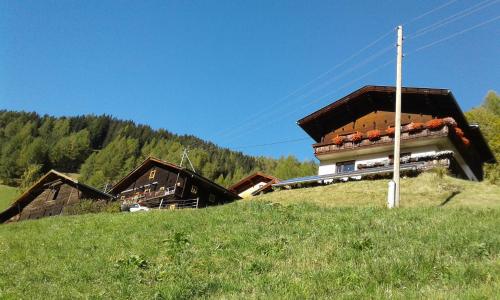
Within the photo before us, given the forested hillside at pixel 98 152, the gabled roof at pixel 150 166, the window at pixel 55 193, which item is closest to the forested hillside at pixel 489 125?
the gabled roof at pixel 150 166

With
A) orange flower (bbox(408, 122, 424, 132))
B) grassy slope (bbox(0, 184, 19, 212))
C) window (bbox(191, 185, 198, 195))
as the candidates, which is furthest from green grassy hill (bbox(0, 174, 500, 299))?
grassy slope (bbox(0, 184, 19, 212))

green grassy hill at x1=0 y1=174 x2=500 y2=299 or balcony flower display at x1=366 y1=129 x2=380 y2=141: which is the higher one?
balcony flower display at x1=366 y1=129 x2=380 y2=141

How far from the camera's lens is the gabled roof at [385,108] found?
38688 millimetres

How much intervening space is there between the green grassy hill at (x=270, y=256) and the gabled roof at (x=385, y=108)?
23314mm

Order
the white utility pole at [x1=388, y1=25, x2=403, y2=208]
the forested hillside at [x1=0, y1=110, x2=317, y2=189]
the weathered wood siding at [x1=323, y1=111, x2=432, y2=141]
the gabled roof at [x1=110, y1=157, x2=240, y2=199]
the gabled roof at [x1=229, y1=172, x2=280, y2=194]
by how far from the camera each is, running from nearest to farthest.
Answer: the white utility pole at [x1=388, y1=25, x2=403, y2=208]
the weathered wood siding at [x1=323, y1=111, x2=432, y2=141]
the gabled roof at [x1=110, y1=157, x2=240, y2=199]
the gabled roof at [x1=229, y1=172, x2=280, y2=194]
the forested hillside at [x1=0, y1=110, x2=317, y2=189]

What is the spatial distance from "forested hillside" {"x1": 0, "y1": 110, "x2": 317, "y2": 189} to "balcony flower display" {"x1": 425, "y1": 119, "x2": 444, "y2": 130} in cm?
7075

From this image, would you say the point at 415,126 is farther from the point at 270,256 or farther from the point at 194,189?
the point at 270,256

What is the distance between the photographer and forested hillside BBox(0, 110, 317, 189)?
424 ft

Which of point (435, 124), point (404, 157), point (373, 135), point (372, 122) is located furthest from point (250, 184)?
point (435, 124)

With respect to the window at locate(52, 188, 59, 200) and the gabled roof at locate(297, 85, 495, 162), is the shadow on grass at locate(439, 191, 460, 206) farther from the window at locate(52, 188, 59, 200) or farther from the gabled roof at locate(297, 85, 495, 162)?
the window at locate(52, 188, 59, 200)

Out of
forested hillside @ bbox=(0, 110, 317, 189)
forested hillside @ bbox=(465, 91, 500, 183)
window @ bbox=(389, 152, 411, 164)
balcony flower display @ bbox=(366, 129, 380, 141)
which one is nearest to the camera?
window @ bbox=(389, 152, 411, 164)

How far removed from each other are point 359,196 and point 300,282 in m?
21.7

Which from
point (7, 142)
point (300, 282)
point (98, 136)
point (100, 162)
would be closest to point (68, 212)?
point (300, 282)

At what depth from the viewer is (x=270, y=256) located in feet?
38.4
